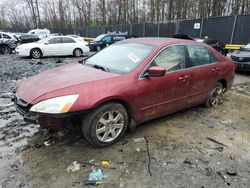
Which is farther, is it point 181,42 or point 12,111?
point 12,111

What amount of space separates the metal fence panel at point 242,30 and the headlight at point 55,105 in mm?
15507

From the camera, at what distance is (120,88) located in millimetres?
3119

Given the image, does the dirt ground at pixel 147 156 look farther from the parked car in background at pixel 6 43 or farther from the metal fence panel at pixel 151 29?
the metal fence panel at pixel 151 29

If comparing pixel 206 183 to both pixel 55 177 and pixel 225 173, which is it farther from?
pixel 55 177

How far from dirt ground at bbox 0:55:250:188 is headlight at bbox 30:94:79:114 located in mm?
729

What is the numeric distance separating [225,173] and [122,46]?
275cm

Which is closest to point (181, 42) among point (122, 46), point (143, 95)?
point (122, 46)

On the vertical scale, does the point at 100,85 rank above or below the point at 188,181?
above

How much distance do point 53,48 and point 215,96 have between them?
1123cm

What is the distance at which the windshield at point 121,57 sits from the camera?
3520mm

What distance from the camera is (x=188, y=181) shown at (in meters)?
2.62

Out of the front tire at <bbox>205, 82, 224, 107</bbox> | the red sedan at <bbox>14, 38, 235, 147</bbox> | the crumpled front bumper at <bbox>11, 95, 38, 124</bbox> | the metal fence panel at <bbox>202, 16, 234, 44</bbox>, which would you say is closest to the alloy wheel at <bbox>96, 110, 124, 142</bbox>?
the red sedan at <bbox>14, 38, 235, 147</bbox>

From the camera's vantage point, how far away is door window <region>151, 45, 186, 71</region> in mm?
3676

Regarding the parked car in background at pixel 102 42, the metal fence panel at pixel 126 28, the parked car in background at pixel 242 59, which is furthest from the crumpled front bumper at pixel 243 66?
the metal fence panel at pixel 126 28
